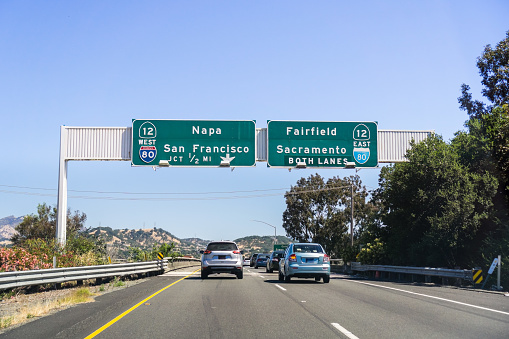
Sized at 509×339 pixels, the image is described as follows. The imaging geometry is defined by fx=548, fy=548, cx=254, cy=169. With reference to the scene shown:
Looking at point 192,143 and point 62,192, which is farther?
point 192,143

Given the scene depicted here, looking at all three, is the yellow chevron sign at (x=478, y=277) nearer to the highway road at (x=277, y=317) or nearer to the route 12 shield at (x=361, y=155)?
the highway road at (x=277, y=317)

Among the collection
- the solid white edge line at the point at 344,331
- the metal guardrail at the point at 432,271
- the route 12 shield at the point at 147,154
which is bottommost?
the metal guardrail at the point at 432,271

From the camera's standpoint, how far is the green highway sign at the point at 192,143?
29203mm

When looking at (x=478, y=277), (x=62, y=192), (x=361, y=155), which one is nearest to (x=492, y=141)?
(x=478, y=277)

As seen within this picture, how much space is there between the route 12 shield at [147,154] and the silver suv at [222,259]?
666cm

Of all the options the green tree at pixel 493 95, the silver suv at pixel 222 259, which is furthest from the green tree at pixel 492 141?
the silver suv at pixel 222 259

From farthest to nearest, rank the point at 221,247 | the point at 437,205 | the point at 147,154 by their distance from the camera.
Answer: the point at 147,154 < the point at 437,205 < the point at 221,247

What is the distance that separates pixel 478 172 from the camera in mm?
29531

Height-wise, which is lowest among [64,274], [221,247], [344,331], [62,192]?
[344,331]

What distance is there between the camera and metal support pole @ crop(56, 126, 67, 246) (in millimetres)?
28438

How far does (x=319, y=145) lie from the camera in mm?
29719

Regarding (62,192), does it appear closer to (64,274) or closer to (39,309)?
(64,274)

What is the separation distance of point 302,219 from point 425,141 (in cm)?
3718

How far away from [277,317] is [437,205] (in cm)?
1957
